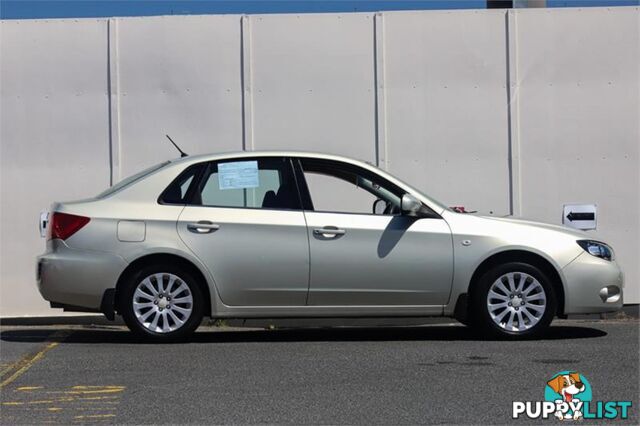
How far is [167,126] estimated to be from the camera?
12.8 metres

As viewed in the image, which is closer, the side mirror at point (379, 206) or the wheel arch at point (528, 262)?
the wheel arch at point (528, 262)

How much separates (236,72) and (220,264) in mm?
4118

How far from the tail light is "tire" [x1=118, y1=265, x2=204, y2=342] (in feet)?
2.10

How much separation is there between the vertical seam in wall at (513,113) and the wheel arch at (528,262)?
3.40 metres

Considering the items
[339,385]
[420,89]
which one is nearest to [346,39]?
[420,89]

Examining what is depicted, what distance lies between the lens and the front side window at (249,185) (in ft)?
30.9

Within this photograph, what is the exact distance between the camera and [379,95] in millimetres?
12844

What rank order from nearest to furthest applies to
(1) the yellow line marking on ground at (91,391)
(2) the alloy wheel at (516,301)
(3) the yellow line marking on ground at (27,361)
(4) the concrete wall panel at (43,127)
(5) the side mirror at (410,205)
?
1. (1) the yellow line marking on ground at (91,391)
2. (3) the yellow line marking on ground at (27,361)
3. (5) the side mirror at (410,205)
4. (2) the alloy wheel at (516,301)
5. (4) the concrete wall panel at (43,127)

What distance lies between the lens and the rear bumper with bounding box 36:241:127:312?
9.25m

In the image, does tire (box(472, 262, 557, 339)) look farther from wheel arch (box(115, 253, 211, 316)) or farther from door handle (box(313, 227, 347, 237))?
wheel arch (box(115, 253, 211, 316))

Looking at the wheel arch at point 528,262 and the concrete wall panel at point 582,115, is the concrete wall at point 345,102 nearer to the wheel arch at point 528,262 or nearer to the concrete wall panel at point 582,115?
the concrete wall panel at point 582,115

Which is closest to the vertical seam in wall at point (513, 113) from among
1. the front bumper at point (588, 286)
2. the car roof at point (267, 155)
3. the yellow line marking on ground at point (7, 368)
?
the front bumper at point (588, 286)

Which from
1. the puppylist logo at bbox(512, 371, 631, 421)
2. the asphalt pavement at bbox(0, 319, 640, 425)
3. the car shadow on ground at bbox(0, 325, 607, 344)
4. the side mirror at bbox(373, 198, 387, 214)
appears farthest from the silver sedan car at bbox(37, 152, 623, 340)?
the puppylist logo at bbox(512, 371, 631, 421)

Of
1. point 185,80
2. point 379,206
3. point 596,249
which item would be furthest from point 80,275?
point 596,249
